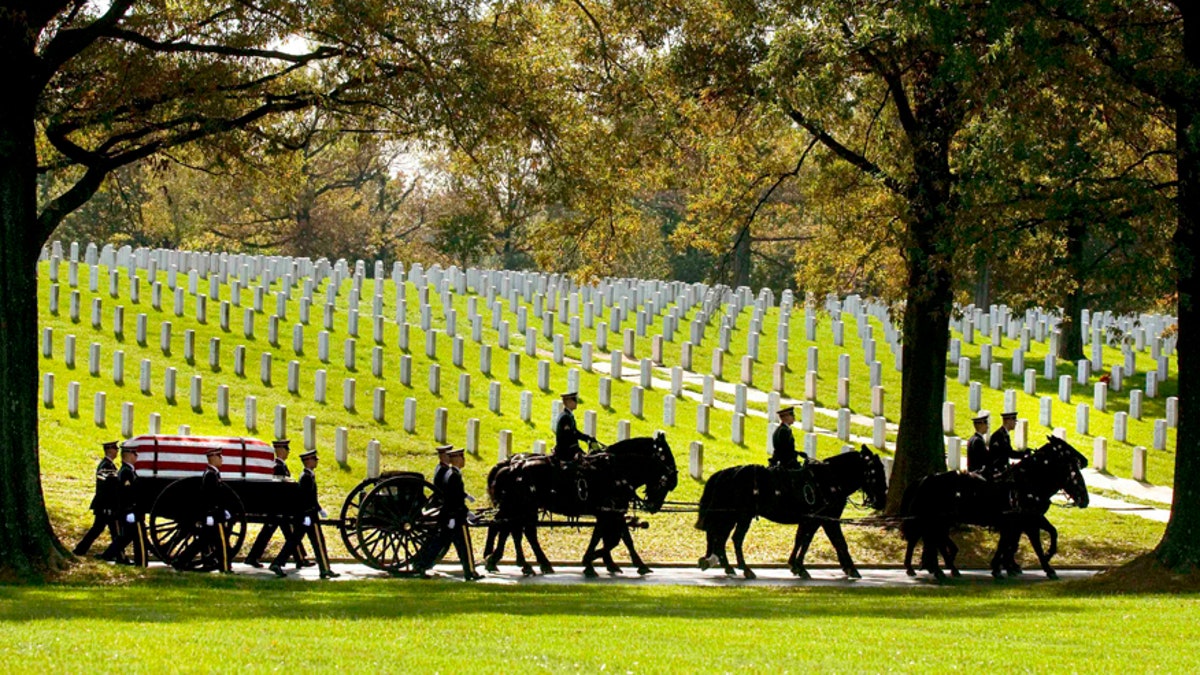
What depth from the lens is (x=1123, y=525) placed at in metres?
23.9

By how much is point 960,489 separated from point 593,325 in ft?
68.8

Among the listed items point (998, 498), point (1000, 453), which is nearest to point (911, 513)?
point (998, 498)

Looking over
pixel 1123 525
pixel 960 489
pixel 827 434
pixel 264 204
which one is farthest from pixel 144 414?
pixel 264 204

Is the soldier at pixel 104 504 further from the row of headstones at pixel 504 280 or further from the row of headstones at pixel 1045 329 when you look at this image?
the row of headstones at pixel 1045 329

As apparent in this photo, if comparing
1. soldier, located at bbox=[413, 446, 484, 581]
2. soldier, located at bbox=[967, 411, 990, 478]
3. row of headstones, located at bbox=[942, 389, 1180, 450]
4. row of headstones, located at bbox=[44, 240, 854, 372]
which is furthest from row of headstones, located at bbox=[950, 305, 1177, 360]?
soldier, located at bbox=[413, 446, 484, 581]

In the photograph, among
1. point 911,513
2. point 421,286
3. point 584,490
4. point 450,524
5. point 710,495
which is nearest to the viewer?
point 450,524

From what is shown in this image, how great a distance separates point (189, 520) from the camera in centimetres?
1712

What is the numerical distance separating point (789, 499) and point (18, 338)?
878cm

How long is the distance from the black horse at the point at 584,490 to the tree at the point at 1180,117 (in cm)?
573

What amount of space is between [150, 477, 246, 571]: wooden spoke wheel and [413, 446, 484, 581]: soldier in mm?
2046

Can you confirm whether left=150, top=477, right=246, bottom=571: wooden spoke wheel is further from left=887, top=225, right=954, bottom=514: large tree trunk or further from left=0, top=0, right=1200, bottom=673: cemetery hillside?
left=887, top=225, right=954, bottom=514: large tree trunk

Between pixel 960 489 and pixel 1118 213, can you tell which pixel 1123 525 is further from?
pixel 1118 213

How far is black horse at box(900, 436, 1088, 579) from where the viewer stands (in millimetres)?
19250

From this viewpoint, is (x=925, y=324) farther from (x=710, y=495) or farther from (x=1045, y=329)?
(x=1045, y=329)
